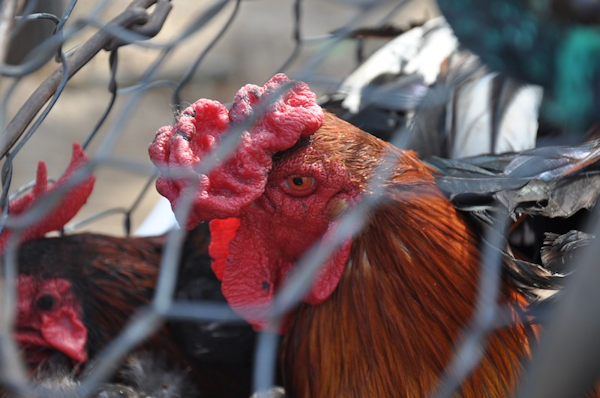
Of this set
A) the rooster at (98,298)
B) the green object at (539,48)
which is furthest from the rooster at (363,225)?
the green object at (539,48)

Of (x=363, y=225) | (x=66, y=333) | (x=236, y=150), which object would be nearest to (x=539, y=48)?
(x=363, y=225)

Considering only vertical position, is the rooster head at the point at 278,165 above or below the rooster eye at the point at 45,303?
above

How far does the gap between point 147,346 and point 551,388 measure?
1.17 m

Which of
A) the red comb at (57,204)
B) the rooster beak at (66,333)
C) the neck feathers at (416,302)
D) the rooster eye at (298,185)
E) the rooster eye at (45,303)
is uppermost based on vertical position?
the rooster eye at (298,185)

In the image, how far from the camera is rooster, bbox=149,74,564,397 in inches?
40.7

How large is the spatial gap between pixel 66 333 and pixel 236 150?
0.66 metres

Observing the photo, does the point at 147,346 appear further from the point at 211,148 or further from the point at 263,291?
the point at 211,148

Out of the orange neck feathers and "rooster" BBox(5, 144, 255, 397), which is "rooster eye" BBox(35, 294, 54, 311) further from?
the orange neck feathers

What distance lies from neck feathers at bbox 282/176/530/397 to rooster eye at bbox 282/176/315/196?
113mm

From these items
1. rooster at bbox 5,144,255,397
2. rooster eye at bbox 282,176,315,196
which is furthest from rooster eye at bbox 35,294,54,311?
rooster eye at bbox 282,176,315,196

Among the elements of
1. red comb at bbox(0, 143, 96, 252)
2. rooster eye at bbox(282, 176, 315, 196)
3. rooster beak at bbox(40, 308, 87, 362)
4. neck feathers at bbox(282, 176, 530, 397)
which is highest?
rooster eye at bbox(282, 176, 315, 196)

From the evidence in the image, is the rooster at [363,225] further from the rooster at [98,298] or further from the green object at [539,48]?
the green object at [539,48]

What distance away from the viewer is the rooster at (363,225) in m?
1.03

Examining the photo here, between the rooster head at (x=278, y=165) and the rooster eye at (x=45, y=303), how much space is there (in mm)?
524
